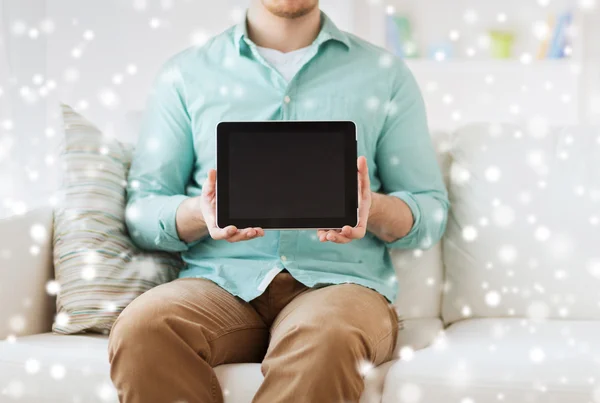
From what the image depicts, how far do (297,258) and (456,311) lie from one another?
16.1 inches

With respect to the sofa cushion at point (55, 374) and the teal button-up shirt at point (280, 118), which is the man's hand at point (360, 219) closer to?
the teal button-up shirt at point (280, 118)

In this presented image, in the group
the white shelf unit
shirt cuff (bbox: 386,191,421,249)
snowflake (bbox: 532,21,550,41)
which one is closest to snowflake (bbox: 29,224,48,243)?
shirt cuff (bbox: 386,191,421,249)

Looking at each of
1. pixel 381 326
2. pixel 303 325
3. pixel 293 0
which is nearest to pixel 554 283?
pixel 381 326

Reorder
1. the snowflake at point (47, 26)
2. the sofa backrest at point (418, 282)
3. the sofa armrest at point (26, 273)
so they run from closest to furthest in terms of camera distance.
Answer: the sofa armrest at point (26, 273) < the sofa backrest at point (418, 282) < the snowflake at point (47, 26)

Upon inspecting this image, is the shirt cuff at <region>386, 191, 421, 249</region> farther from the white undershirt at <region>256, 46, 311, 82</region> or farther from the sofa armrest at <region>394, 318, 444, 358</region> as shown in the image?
the white undershirt at <region>256, 46, 311, 82</region>

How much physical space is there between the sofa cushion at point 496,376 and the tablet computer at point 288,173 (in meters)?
Result: 0.25

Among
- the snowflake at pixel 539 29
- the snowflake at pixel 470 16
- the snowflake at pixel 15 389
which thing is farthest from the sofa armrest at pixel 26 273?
the snowflake at pixel 539 29

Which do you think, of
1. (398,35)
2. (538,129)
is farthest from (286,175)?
(398,35)

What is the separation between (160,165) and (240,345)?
42 cm

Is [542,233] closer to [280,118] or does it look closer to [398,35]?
[280,118]

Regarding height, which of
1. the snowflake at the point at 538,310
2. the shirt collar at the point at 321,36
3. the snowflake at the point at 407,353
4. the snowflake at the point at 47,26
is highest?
the shirt collar at the point at 321,36

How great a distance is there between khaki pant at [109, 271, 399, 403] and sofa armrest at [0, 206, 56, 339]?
28 cm

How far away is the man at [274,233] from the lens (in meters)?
1.00

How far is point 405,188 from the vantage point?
4.52ft
